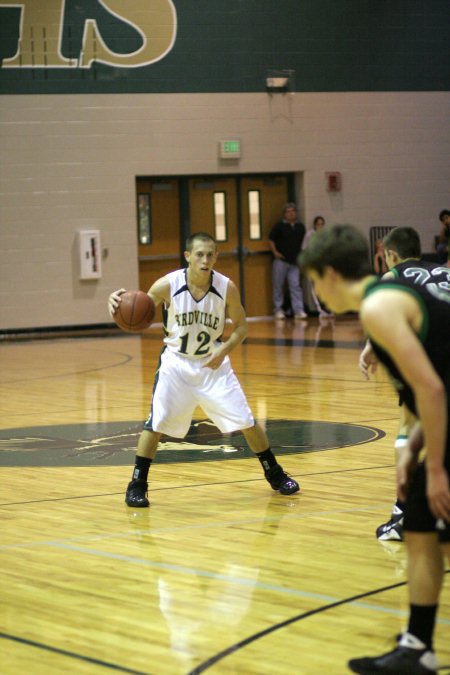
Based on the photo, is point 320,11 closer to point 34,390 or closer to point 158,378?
point 34,390

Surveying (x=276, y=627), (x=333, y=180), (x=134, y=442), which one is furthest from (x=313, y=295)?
(x=276, y=627)

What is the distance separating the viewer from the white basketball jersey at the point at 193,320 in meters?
7.14

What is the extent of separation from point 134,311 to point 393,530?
7.41 ft

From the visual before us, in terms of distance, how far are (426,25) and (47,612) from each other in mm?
19119

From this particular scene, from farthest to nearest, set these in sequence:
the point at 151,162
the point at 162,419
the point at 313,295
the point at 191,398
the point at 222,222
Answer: the point at 313,295, the point at 222,222, the point at 151,162, the point at 191,398, the point at 162,419

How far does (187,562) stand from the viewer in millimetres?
5680

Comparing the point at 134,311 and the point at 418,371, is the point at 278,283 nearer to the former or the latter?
Answer: the point at 134,311

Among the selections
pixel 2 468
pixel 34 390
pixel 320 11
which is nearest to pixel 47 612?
pixel 2 468

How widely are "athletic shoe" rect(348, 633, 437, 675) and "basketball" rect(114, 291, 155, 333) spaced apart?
3.76m

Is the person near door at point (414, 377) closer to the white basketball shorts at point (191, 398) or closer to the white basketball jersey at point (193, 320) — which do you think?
the white basketball shorts at point (191, 398)

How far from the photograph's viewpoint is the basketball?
7.32 metres

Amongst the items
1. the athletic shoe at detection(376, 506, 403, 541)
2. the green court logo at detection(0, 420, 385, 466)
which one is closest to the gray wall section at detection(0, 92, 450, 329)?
the green court logo at detection(0, 420, 385, 466)

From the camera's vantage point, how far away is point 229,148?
20.7 m

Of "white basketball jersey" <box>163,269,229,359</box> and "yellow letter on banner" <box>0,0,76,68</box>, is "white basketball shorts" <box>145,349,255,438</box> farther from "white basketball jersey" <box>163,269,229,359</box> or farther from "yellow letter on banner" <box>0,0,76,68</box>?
"yellow letter on banner" <box>0,0,76,68</box>
